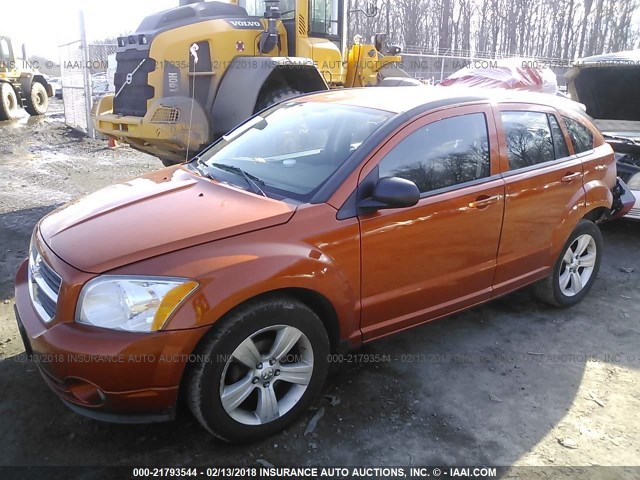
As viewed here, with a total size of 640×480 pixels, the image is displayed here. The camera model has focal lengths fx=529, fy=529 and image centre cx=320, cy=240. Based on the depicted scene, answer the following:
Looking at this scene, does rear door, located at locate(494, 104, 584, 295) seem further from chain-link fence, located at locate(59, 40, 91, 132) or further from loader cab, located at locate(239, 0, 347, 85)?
chain-link fence, located at locate(59, 40, 91, 132)

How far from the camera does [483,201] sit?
10.9 feet

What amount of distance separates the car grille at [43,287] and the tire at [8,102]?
16224 millimetres

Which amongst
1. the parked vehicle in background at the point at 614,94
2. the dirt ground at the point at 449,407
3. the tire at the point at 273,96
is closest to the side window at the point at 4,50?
the tire at the point at 273,96

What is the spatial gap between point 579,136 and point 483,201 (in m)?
1.43

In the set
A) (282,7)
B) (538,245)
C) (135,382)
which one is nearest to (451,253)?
(538,245)

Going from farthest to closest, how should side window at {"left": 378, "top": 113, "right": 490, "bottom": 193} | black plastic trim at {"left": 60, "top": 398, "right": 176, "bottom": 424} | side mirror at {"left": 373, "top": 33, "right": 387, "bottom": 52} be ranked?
side mirror at {"left": 373, "top": 33, "right": 387, "bottom": 52}, side window at {"left": 378, "top": 113, "right": 490, "bottom": 193}, black plastic trim at {"left": 60, "top": 398, "right": 176, "bottom": 424}

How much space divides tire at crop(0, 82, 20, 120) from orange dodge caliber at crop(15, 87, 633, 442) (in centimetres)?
1574

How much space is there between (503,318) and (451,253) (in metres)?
1.18

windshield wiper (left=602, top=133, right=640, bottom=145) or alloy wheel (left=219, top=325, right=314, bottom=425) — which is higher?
windshield wiper (left=602, top=133, right=640, bottom=145)

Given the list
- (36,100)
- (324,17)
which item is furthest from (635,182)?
(36,100)

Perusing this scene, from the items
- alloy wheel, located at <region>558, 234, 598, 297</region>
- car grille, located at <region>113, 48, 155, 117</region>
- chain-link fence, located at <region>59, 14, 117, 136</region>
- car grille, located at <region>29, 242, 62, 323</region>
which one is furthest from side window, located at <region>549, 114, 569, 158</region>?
chain-link fence, located at <region>59, 14, 117, 136</region>

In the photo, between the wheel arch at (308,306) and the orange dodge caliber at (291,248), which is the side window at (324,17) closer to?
the orange dodge caliber at (291,248)

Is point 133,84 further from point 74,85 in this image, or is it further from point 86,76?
point 74,85

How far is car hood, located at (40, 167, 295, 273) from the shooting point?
243 centimetres
